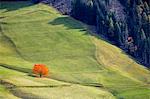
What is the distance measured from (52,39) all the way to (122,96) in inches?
2007

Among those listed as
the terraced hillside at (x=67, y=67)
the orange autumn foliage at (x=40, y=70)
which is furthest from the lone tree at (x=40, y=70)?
the terraced hillside at (x=67, y=67)

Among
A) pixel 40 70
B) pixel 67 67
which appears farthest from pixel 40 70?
pixel 67 67

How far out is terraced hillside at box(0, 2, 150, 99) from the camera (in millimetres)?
143125

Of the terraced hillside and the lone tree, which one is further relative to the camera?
the lone tree

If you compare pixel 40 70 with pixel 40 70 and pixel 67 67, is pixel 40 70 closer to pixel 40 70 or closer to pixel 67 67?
pixel 40 70

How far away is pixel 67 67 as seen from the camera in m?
170

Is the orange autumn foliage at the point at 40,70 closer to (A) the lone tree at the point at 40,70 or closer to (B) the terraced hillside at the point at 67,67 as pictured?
(A) the lone tree at the point at 40,70

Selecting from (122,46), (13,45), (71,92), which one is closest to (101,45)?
(122,46)

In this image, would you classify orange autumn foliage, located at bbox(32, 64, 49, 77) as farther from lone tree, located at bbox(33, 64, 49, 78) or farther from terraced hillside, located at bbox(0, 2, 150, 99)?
terraced hillside, located at bbox(0, 2, 150, 99)

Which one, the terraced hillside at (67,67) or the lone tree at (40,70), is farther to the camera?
the lone tree at (40,70)

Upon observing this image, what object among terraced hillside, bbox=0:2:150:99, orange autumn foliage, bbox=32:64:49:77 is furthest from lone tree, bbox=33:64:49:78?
terraced hillside, bbox=0:2:150:99

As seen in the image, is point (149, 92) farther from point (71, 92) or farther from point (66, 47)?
point (66, 47)

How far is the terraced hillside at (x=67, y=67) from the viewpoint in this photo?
143 m

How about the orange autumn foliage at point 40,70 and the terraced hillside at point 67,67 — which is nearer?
the terraced hillside at point 67,67
